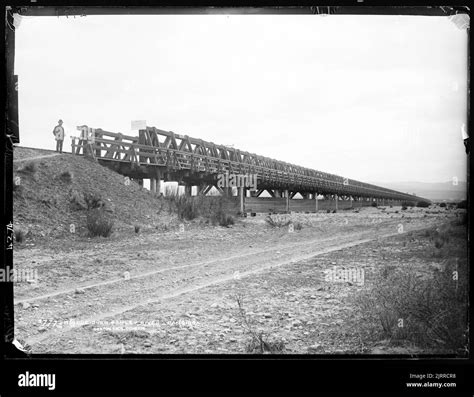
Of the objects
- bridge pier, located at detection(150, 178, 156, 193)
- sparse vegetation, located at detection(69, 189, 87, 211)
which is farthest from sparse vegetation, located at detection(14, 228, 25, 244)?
bridge pier, located at detection(150, 178, 156, 193)

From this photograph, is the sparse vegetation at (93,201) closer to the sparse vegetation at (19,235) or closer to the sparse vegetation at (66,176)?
the sparse vegetation at (66,176)

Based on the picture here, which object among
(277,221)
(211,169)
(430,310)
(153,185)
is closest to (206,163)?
(211,169)

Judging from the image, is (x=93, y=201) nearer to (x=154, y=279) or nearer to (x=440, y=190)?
(x=154, y=279)

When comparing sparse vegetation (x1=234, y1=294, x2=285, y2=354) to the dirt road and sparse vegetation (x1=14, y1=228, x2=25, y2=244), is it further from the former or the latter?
sparse vegetation (x1=14, y1=228, x2=25, y2=244)

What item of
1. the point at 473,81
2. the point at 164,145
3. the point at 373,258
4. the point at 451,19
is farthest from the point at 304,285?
the point at 451,19

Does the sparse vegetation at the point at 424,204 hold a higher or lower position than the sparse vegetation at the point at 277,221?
higher

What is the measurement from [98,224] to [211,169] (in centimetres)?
98

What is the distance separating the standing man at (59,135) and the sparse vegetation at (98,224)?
531 millimetres

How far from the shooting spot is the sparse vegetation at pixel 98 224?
312cm

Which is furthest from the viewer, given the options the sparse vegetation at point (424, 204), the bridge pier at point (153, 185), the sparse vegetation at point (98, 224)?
the bridge pier at point (153, 185)

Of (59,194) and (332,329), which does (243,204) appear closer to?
(332,329)

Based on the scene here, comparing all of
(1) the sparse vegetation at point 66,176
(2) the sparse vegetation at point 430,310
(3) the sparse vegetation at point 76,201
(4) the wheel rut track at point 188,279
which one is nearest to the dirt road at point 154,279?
(4) the wheel rut track at point 188,279

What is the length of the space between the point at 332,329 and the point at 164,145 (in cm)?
188
